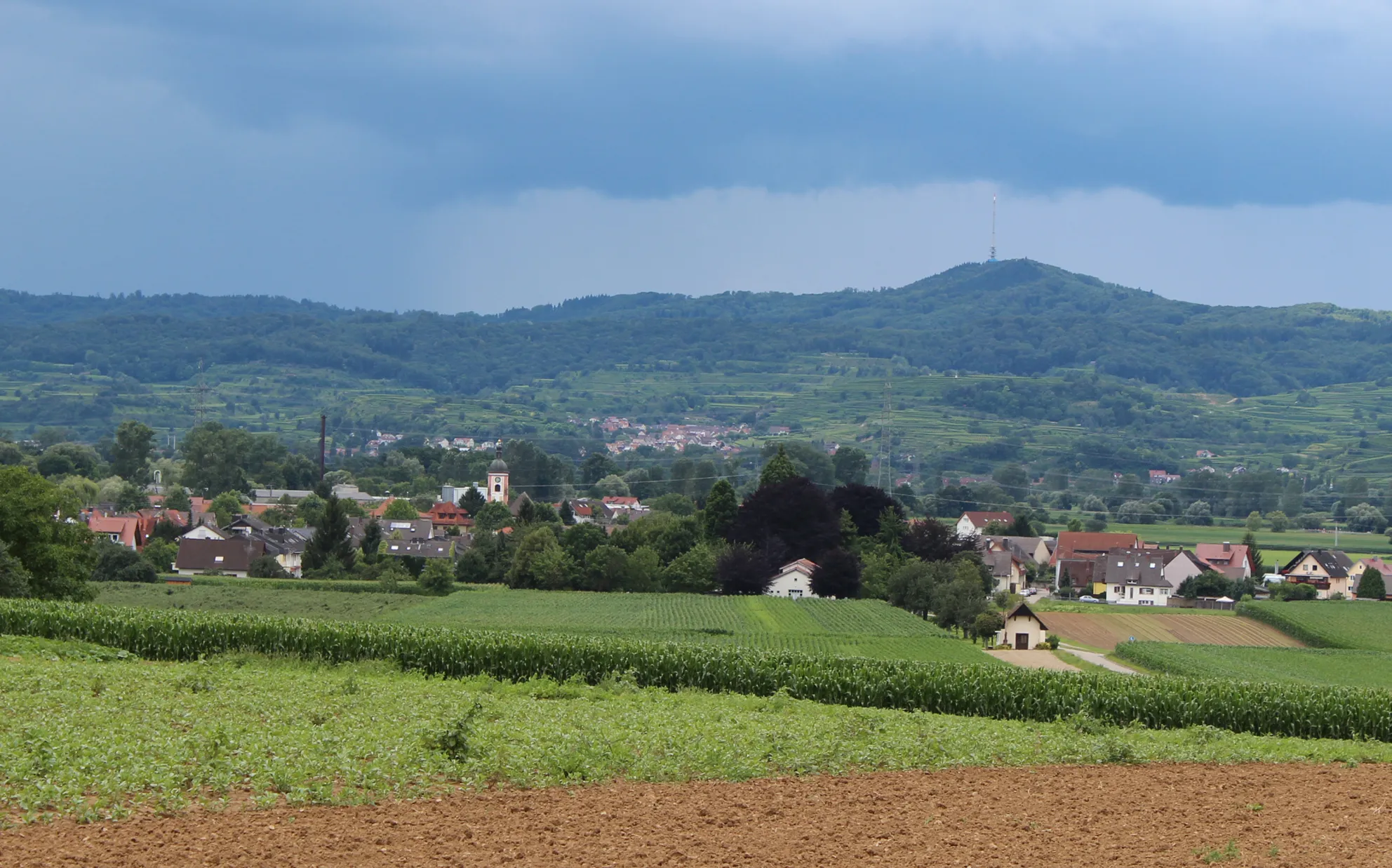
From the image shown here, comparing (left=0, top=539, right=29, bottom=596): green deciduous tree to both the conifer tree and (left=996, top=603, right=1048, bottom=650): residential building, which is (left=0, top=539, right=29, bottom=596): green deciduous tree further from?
the conifer tree

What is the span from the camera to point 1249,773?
1903 cm

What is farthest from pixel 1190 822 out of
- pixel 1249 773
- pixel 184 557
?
pixel 184 557

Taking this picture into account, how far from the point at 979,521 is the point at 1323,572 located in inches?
1890

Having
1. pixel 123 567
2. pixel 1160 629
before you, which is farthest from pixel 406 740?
pixel 123 567

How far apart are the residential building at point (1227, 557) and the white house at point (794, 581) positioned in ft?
149

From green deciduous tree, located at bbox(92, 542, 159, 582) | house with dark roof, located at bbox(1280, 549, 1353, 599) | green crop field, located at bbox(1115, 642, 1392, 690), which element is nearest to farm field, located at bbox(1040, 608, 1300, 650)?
green crop field, located at bbox(1115, 642, 1392, 690)

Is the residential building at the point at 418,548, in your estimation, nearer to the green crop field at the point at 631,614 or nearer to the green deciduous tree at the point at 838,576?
the green crop field at the point at 631,614

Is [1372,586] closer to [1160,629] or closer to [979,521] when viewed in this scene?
[1160,629]

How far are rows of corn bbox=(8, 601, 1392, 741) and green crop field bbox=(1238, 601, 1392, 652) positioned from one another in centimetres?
3405

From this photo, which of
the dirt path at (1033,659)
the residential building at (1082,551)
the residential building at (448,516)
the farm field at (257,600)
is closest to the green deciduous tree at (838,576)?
the dirt path at (1033,659)

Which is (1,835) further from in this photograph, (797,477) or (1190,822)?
(797,477)

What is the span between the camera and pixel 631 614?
58688 millimetres

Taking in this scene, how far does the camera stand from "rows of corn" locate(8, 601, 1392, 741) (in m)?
28.3

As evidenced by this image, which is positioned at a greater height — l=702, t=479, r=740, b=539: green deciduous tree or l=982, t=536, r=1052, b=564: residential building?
l=702, t=479, r=740, b=539: green deciduous tree
